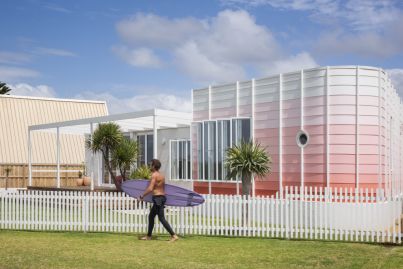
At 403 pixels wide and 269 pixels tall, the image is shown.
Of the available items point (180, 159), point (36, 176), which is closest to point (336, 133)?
point (180, 159)

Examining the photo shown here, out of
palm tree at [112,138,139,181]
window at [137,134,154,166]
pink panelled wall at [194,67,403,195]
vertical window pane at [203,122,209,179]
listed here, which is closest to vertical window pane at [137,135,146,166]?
window at [137,134,154,166]

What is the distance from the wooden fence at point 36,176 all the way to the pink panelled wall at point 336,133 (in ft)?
57.5

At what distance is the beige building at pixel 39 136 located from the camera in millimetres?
34162

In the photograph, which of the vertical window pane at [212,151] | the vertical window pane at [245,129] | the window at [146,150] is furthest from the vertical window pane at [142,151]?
the vertical window pane at [245,129]

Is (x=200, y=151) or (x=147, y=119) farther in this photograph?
(x=147, y=119)

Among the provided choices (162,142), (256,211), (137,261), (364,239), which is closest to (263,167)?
(256,211)

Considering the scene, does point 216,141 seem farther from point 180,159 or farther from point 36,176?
point 36,176

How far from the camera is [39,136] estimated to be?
3691 centimetres

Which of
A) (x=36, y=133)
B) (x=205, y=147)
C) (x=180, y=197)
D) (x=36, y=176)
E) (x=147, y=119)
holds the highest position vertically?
(x=147, y=119)

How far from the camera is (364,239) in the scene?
40.8 feet

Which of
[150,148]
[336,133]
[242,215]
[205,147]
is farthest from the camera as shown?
[150,148]

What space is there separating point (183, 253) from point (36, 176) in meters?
24.7

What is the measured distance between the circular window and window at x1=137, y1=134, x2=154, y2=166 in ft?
27.7

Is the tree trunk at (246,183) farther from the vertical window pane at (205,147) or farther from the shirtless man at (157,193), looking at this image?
the vertical window pane at (205,147)
